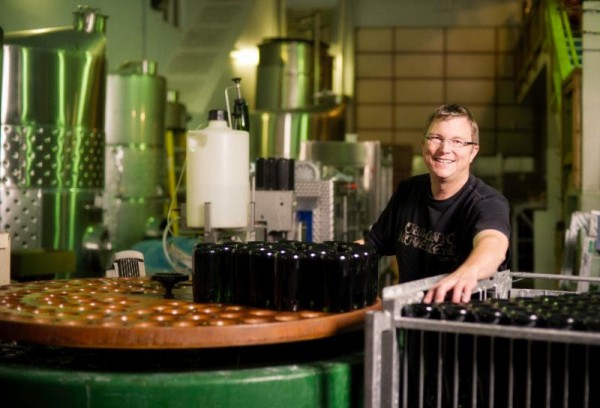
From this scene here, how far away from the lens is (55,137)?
5.30 m

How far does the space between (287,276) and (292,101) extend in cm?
907

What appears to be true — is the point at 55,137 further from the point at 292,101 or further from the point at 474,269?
the point at 292,101

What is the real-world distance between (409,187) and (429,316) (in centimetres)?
87

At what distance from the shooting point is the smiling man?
2.16 metres

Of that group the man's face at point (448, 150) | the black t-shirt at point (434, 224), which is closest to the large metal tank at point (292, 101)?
the black t-shirt at point (434, 224)

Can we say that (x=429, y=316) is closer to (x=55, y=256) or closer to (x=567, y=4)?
(x=55, y=256)

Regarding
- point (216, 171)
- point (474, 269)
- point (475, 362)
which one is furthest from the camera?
point (216, 171)

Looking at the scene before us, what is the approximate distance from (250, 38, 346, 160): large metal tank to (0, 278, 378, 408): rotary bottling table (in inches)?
295

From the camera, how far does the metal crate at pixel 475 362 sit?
5.19 ft

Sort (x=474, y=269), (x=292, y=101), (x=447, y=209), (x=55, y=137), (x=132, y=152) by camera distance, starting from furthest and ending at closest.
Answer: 1. (x=292, y=101)
2. (x=132, y=152)
3. (x=55, y=137)
4. (x=447, y=209)
5. (x=474, y=269)

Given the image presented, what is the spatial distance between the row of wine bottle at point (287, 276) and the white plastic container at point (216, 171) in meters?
0.95

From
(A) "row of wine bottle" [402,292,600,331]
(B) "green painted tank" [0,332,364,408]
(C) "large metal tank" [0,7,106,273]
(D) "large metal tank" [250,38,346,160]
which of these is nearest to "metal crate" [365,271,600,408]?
(A) "row of wine bottle" [402,292,600,331]

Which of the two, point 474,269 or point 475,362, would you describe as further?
point 474,269

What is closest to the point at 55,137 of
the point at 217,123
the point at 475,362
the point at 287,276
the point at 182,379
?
the point at 217,123
